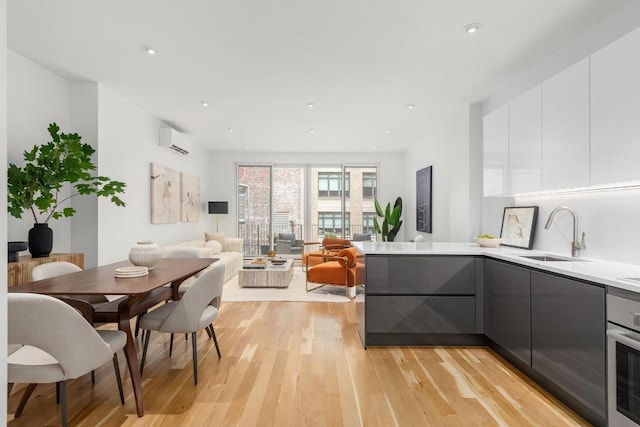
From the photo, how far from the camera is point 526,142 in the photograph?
10.3 feet

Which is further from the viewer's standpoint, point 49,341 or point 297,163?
point 297,163

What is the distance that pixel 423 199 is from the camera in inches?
264

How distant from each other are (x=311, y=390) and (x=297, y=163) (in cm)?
642

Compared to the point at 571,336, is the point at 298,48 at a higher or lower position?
higher

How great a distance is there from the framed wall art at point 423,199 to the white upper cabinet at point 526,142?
9.53 feet

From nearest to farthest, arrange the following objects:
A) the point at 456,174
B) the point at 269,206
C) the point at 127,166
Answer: the point at 127,166 < the point at 456,174 < the point at 269,206

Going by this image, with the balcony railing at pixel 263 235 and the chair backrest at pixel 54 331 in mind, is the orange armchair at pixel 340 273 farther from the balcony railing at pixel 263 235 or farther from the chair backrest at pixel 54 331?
the chair backrest at pixel 54 331

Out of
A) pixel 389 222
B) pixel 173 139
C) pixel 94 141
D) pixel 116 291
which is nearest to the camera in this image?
pixel 116 291

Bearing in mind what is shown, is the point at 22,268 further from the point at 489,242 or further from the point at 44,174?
the point at 489,242

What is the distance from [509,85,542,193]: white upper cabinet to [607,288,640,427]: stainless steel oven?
1361 millimetres

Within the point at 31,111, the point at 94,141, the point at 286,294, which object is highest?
the point at 31,111

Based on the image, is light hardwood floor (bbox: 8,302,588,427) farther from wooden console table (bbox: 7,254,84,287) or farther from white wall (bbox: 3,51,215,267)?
white wall (bbox: 3,51,215,267)

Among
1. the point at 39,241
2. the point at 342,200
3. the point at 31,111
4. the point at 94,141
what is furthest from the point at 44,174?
the point at 342,200

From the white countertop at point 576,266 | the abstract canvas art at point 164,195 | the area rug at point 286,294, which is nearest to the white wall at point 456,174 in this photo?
the white countertop at point 576,266
